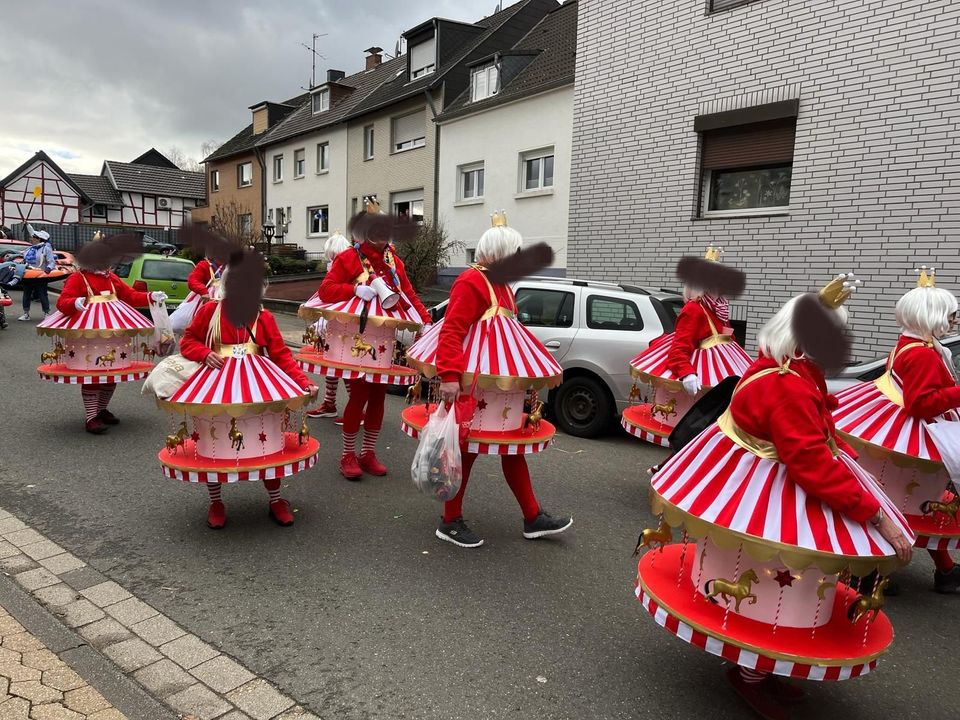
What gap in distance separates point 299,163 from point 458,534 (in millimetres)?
28930

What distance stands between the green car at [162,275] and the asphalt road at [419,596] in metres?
10.7

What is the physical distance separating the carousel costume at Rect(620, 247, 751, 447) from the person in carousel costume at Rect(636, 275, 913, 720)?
243 centimetres

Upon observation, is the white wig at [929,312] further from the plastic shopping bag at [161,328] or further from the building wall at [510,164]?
the building wall at [510,164]

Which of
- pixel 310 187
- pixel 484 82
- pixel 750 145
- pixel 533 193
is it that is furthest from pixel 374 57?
pixel 750 145

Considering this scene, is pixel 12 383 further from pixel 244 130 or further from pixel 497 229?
pixel 244 130

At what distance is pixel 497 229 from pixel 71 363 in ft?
15.3

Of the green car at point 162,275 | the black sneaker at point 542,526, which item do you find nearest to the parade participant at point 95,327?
the black sneaker at point 542,526

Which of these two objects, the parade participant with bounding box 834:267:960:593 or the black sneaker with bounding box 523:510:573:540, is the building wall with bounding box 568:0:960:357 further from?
the black sneaker with bounding box 523:510:573:540

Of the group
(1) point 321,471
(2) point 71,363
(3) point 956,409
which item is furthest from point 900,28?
(2) point 71,363

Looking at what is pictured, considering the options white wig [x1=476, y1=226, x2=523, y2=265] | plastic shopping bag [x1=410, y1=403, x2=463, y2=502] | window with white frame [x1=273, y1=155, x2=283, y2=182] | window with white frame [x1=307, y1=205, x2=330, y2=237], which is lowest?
plastic shopping bag [x1=410, y1=403, x2=463, y2=502]

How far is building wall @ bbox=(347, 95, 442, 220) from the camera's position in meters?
22.0

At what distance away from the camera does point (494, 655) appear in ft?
10.5

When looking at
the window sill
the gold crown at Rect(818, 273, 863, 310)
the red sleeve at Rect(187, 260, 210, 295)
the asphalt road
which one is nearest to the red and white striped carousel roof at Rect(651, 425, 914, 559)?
the gold crown at Rect(818, 273, 863, 310)

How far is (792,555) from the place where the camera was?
2.39m
